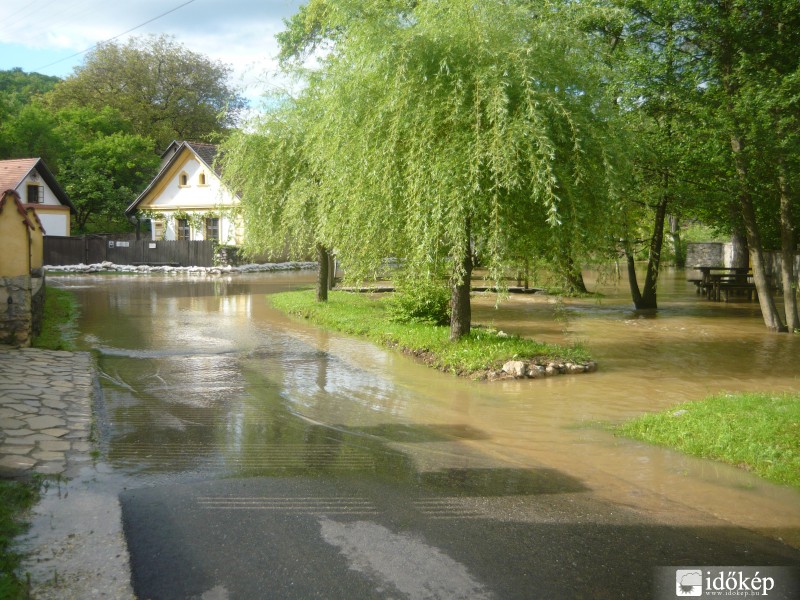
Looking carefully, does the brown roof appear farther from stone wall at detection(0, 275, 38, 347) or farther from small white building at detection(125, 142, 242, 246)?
stone wall at detection(0, 275, 38, 347)

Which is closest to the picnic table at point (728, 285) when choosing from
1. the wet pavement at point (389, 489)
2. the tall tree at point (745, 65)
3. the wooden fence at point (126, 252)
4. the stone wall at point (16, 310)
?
the tall tree at point (745, 65)

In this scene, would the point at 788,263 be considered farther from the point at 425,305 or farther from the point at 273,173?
the point at 273,173

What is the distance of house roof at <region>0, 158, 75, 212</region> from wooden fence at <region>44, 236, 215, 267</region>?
144 inches

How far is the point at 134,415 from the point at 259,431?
5.49 ft

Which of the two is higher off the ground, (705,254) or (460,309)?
(705,254)

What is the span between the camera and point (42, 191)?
1667 inches

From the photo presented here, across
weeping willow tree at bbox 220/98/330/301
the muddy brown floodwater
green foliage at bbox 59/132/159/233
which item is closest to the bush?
the muddy brown floodwater

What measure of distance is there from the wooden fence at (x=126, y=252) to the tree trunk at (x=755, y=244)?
3070 cm

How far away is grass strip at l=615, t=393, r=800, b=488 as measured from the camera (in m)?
6.53

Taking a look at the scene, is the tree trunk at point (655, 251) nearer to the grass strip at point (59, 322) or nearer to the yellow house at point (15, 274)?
the grass strip at point (59, 322)

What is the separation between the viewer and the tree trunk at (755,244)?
14.5 meters

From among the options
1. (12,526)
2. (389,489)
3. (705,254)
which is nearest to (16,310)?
(12,526)

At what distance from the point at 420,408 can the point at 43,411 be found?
443 cm

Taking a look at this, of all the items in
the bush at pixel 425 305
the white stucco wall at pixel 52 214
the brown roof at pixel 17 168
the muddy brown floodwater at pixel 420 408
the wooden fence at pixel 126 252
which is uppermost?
the brown roof at pixel 17 168
